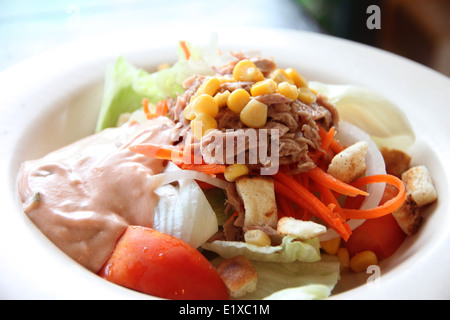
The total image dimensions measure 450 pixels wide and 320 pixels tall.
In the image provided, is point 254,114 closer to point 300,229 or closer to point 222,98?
point 222,98

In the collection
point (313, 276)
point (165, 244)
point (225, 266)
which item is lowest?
point (313, 276)

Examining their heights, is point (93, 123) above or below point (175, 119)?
below

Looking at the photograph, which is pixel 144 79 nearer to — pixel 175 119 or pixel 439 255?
pixel 175 119

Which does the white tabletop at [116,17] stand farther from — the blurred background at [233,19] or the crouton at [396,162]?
the crouton at [396,162]

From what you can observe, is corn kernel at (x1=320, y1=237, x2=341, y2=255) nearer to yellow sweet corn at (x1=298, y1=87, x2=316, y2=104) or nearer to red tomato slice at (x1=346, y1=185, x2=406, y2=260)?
red tomato slice at (x1=346, y1=185, x2=406, y2=260)

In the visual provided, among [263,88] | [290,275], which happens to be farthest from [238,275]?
[263,88]

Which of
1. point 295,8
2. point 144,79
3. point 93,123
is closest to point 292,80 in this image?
point 144,79

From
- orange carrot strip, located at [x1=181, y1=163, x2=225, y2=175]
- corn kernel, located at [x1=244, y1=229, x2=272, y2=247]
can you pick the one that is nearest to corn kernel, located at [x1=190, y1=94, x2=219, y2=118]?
orange carrot strip, located at [x1=181, y1=163, x2=225, y2=175]

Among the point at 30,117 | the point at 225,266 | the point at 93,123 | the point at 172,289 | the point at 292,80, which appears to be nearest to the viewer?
the point at 172,289
